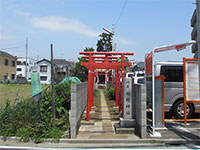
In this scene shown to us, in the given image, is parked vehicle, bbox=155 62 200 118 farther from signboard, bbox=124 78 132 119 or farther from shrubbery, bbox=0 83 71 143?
shrubbery, bbox=0 83 71 143

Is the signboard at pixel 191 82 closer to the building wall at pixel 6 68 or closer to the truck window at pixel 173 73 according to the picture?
the truck window at pixel 173 73

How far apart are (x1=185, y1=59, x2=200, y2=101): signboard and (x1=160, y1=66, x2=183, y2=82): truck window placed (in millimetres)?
1172

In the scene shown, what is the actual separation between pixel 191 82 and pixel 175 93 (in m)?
1.17

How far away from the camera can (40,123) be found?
6.69 m

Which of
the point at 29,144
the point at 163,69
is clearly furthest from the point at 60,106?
the point at 163,69

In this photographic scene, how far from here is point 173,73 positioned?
8297mm

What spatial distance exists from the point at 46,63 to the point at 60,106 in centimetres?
4396

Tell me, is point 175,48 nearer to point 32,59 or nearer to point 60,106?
point 60,106

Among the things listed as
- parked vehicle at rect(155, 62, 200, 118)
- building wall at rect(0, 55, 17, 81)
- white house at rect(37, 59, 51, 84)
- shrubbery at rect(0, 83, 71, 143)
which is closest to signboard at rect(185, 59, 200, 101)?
parked vehicle at rect(155, 62, 200, 118)

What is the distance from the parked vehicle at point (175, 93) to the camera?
800 centimetres

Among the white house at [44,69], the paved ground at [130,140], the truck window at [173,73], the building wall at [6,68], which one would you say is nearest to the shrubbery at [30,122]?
the paved ground at [130,140]

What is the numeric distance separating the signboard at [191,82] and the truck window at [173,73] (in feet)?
3.85

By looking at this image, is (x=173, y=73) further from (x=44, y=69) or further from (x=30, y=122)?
(x=44, y=69)

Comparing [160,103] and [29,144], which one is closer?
[29,144]
